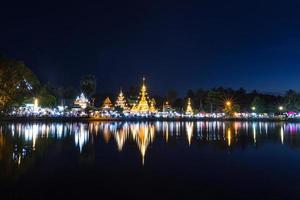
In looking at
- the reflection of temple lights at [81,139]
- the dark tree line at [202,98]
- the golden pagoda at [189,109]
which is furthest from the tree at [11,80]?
the golden pagoda at [189,109]

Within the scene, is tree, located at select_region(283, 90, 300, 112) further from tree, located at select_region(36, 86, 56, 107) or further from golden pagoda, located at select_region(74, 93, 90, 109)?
tree, located at select_region(36, 86, 56, 107)

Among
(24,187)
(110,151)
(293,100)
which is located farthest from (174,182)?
(293,100)

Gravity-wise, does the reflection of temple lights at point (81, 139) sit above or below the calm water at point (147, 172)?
above

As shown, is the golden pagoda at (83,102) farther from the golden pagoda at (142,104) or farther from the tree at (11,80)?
the tree at (11,80)

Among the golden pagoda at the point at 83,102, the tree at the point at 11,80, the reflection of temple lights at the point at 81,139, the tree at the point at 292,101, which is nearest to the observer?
the reflection of temple lights at the point at 81,139

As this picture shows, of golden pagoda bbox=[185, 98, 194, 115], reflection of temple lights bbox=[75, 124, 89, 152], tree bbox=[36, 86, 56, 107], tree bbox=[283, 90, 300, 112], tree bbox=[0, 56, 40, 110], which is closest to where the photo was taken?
reflection of temple lights bbox=[75, 124, 89, 152]

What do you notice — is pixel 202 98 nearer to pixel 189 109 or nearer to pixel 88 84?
pixel 189 109

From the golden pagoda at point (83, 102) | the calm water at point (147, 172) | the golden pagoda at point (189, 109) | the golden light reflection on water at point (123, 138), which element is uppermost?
the golden pagoda at point (83, 102)

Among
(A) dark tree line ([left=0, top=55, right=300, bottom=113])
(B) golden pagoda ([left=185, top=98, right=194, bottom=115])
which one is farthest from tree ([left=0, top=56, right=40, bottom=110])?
(B) golden pagoda ([left=185, top=98, right=194, bottom=115])

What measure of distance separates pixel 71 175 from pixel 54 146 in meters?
7.30

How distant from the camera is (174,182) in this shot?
9633 millimetres

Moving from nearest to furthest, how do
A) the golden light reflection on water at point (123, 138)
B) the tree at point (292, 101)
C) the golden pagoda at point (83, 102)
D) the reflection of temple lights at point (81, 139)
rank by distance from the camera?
1. the golden light reflection on water at point (123, 138)
2. the reflection of temple lights at point (81, 139)
3. the golden pagoda at point (83, 102)
4. the tree at point (292, 101)

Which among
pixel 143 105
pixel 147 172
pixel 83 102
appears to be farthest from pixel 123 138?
pixel 143 105

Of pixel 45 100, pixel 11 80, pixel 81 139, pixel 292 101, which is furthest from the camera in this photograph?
pixel 292 101
